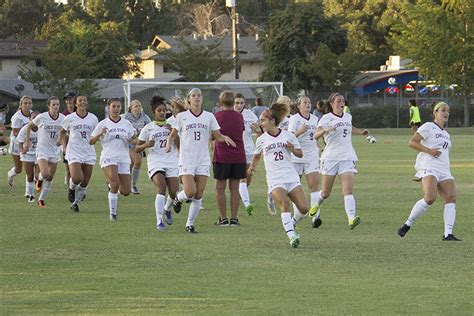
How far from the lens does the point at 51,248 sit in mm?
14820

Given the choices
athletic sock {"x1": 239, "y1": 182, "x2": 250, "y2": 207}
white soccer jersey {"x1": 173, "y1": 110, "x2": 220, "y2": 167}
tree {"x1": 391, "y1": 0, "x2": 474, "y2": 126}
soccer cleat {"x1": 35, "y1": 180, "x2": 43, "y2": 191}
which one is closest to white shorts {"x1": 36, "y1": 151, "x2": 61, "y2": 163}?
soccer cleat {"x1": 35, "y1": 180, "x2": 43, "y2": 191}

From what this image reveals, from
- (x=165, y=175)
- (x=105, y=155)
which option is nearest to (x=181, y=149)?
(x=165, y=175)

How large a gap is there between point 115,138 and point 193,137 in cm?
237

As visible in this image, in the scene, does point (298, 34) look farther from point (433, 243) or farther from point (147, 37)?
point (433, 243)

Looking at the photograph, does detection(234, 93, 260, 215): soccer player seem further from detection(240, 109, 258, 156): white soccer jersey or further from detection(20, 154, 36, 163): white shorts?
detection(20, 154, 36, 163): white shorts

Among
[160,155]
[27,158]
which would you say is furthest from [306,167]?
[27,158]

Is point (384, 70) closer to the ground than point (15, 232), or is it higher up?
higher up

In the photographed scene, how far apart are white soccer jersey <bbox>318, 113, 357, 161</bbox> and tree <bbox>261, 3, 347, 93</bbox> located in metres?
63.2

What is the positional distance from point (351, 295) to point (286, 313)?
1.11 meters

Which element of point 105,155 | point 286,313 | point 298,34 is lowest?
point 286,313

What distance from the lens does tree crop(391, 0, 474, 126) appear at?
72125 mm

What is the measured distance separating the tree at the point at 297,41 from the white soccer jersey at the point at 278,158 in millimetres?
65709

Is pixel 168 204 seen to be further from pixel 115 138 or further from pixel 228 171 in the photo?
pixel 115 138

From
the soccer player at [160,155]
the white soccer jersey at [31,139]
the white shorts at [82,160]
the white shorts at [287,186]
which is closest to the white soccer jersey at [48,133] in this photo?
the white soccer jersey at [31,139]
